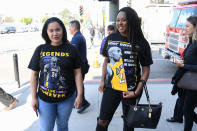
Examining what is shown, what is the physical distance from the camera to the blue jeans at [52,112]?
230 cm

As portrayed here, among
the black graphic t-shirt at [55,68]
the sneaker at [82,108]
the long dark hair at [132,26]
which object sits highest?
the long dark hair at [132,26]

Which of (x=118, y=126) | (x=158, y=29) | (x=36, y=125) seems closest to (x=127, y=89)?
(x=118, y=126)

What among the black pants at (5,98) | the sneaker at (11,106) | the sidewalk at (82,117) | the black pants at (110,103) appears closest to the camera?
the black pants at (110,103)

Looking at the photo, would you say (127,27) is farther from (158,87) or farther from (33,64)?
(158,87)

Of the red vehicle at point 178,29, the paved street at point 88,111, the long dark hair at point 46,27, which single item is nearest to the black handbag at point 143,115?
the long dark hair at point 46,27

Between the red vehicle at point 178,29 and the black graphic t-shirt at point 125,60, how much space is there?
478 centimetres

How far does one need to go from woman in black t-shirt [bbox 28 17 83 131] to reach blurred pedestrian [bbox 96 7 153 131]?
382mm

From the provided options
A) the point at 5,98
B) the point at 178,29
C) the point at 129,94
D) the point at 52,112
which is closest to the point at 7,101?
the point at 5,98

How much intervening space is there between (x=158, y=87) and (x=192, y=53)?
3208mm

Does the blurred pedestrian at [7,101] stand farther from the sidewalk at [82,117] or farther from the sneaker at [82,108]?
the sneaker at [82,108]

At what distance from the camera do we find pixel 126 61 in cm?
228

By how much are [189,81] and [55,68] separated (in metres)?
1.73

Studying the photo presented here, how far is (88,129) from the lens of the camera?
347cm

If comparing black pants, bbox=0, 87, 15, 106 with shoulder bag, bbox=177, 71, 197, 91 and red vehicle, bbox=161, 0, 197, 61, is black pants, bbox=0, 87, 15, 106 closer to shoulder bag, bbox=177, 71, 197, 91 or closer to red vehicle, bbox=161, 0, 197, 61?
shoulder bag, bbox=177, 71, 197, 91
